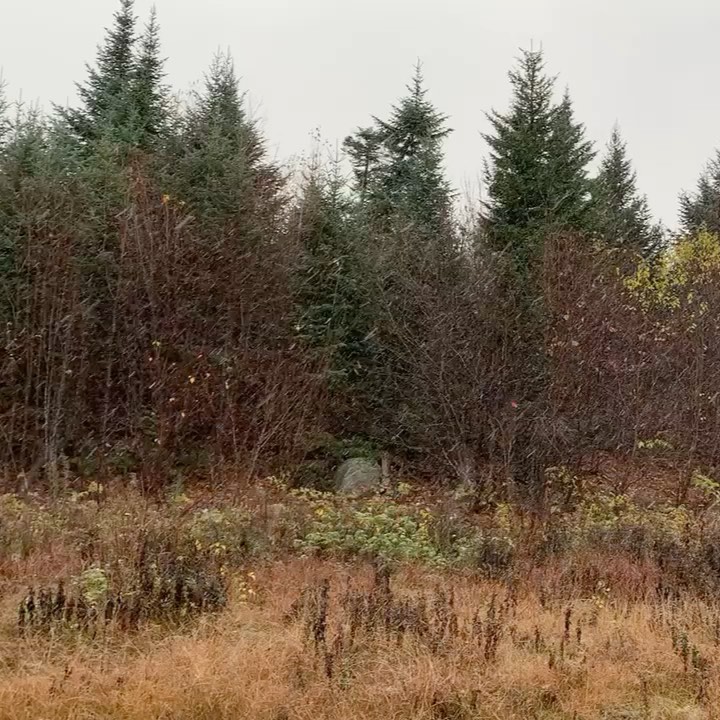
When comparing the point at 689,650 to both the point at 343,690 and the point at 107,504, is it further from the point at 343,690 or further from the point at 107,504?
the point at 107,504

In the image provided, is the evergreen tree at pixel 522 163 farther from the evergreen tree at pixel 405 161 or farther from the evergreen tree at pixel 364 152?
the evergreen tree at pixel 364 152

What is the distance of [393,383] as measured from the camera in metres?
14.4

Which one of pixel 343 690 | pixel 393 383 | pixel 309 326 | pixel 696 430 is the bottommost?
pixel 343 690

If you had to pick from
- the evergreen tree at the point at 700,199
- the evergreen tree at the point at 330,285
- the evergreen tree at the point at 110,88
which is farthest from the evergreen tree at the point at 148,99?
the evergreen tree at the point at 700,199

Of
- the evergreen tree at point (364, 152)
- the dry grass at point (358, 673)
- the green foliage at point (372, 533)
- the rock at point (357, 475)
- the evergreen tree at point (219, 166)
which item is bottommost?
the dry grass at point (358, 673)

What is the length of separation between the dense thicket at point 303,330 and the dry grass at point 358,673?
5707 millimetres

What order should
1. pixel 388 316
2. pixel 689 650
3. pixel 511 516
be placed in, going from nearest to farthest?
pixel 689 650 → pixel 511 516 → pixel 388 316

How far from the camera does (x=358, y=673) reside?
4109 mm

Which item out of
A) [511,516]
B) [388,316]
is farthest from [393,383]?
[511,516]

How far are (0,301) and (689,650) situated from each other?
39.1 feet

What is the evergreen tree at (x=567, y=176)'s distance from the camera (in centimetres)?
1609

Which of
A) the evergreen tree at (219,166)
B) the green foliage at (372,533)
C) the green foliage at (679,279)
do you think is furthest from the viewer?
the evergreen tree at (219,166)

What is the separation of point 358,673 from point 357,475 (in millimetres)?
8904

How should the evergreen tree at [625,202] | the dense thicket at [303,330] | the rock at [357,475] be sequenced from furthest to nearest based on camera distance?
the evergreen tree at [625,202]
the rock at [357,475]
the dense thicket at [303,330]
